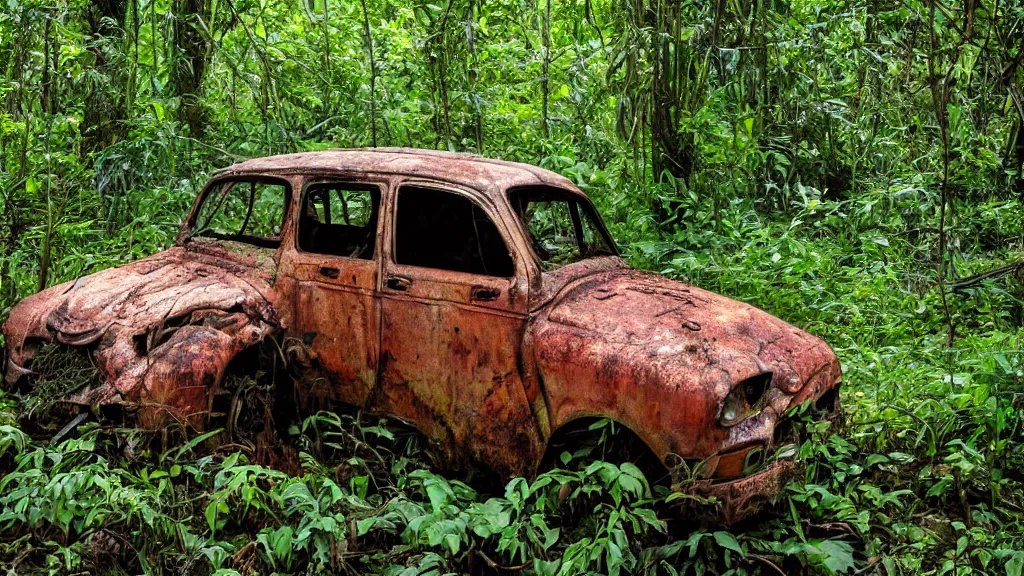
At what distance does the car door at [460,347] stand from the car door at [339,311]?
9 centimetres

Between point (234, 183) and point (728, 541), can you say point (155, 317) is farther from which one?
point (728, 541)

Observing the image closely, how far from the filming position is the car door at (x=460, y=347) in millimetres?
4332

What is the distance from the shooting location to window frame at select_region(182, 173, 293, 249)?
520 cm

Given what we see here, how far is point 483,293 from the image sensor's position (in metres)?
4.40

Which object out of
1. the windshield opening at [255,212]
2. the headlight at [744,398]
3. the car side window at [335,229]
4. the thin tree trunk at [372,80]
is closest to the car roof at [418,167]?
the car side window at [335,229]

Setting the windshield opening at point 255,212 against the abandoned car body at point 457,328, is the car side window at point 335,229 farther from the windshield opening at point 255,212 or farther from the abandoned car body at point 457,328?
the windshield opening at point 255,212

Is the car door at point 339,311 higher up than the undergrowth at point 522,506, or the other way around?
the car door at point 339,311

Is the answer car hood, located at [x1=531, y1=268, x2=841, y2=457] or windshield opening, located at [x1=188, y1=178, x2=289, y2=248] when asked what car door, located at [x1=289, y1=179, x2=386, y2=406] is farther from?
windshield opening, located at [x1=188, y1=178, x2=289, y2=248]

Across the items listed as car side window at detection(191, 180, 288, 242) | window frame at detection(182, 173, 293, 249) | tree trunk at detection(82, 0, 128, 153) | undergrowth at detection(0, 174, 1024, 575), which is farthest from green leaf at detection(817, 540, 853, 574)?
tree trunk at detection(82, 0, 128, 153)

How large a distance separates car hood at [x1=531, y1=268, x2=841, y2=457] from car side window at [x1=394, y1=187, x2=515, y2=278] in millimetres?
719

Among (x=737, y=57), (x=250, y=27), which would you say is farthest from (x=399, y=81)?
(x=737, y=57)

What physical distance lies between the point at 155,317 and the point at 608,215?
4.15 meters

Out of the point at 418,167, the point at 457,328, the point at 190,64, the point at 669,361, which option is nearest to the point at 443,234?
the point at 418,167

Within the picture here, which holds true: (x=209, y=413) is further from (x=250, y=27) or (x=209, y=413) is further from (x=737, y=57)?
(x=250, y=27)
